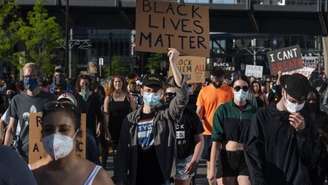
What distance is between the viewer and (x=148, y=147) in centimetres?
738

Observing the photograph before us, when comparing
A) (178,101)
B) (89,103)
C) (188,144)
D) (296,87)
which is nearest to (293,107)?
(296,87)

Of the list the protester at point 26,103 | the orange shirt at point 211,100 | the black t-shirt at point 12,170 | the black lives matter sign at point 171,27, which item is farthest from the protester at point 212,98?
the black t-shirt at point 12,170

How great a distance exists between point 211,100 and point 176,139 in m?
4.20

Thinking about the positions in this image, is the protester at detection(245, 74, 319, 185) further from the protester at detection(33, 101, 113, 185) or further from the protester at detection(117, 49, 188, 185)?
the protester at detection(33, 101, 113, 185)

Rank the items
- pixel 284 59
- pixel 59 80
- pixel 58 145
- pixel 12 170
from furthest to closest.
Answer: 1. pixel 284 59
2. pixel 59 80
3. pixel 58 145
4. pixel 12 170

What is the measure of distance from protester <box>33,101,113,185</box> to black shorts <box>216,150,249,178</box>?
444cm

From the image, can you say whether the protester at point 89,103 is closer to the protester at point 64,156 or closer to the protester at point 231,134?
the protester at point 231,134

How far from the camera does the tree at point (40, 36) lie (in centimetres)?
4384

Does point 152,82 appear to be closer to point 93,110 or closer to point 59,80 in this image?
point 93,110

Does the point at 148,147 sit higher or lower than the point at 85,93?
lower

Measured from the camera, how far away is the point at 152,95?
7.72m

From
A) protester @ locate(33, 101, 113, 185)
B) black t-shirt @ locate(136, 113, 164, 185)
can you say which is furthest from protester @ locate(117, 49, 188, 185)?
protester @ locate(33, 101, 113, 185)

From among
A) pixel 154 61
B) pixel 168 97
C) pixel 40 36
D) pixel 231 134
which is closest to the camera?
pixel 231 134

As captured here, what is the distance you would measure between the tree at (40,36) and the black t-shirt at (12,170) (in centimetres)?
3690
